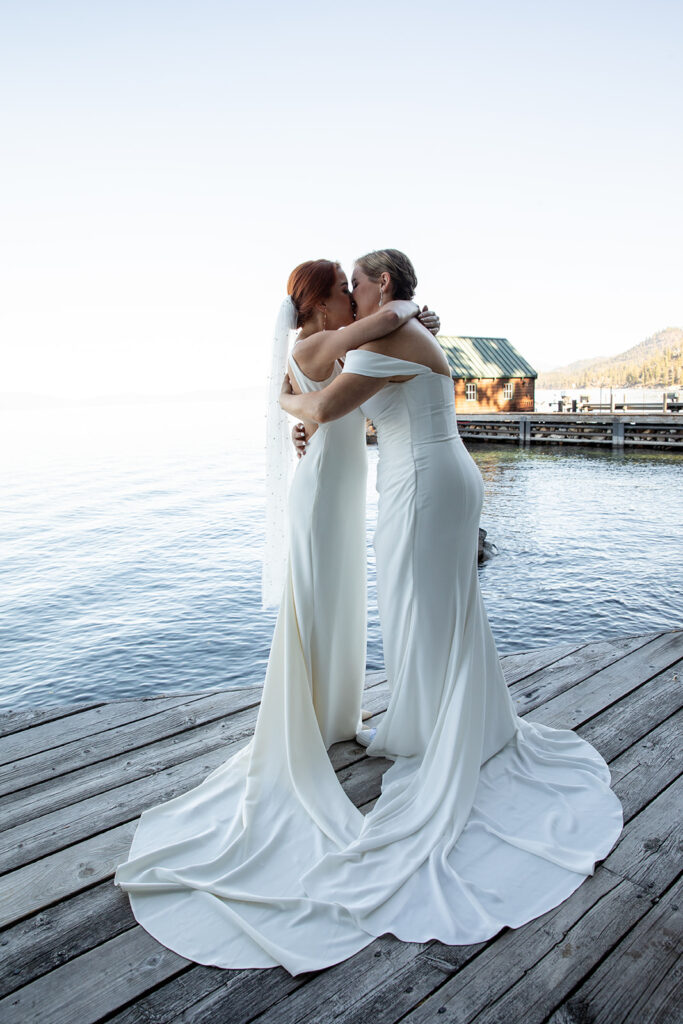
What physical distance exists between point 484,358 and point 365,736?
3958 centimetres

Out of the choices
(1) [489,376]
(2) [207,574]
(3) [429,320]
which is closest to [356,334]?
(3) [429,320]

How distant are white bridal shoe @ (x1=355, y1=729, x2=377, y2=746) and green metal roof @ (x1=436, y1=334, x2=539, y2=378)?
36.2 meters

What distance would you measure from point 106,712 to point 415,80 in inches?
2891

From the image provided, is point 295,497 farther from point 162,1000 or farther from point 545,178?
point 545,178

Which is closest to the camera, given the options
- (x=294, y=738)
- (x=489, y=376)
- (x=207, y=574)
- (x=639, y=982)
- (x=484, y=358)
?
(x=639, y=982)

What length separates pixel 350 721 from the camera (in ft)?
9.59

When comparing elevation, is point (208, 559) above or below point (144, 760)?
below

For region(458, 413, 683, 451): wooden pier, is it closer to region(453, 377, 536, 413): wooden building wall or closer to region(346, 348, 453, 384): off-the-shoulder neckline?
region(453, 377, 536, 413): wooden building wall

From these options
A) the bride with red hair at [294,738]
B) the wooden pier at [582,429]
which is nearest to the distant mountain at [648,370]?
the wooden pier at [582,429]

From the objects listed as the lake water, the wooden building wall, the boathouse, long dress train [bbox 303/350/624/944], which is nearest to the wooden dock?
long dress train [bbox 303/350/624/944]

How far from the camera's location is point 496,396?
39656 millimetres

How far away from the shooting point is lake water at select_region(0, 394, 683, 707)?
7.36 meters

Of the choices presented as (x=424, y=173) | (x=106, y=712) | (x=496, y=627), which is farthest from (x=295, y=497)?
(x=424, y=173)

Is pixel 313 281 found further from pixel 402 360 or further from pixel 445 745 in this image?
pixel 445 745
